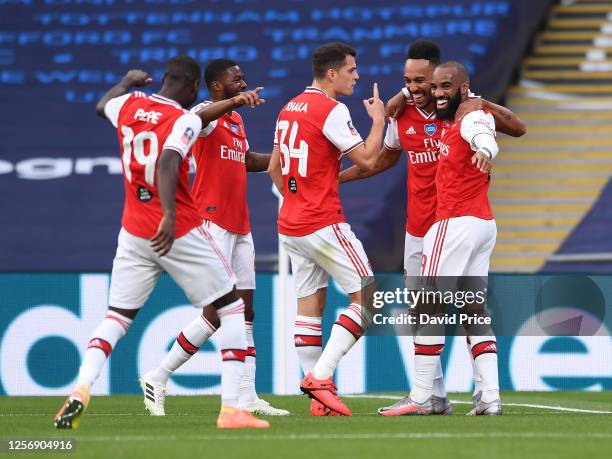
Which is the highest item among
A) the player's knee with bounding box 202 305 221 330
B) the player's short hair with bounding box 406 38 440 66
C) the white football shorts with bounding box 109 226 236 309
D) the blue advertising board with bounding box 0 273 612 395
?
the player's short hair with bounding box 406 38 440 66

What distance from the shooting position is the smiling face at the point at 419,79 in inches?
309

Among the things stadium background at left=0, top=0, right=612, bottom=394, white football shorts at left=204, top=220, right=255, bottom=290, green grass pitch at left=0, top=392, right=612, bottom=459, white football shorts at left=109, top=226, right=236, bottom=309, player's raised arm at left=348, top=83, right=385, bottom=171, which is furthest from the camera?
stadium background at left=0, top=0, right=612, bottom=394

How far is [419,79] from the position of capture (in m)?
7.86

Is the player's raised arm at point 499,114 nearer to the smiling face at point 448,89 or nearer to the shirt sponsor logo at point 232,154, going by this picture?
the smiling face at point 448,89

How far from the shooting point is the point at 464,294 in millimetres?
7504

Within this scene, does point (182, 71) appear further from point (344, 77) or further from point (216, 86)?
point (216, 86)

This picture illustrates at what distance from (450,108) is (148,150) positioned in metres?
2.01

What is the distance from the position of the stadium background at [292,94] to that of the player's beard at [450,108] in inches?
222

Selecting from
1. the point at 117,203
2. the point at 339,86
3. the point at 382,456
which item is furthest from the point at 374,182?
the point at 382,456

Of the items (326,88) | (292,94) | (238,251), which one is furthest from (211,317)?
(292,94)

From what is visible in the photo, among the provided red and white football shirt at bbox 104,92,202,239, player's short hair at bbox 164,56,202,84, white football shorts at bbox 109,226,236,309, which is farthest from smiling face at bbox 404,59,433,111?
white football shorts at bbox 109,226,236,309

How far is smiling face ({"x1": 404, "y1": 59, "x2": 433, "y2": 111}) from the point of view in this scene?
7836mm

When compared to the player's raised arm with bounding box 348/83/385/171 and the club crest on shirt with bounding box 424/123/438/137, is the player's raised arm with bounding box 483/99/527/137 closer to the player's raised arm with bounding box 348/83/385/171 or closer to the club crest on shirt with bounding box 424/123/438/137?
the club crest on shirt with bounding box 424/123/438/137

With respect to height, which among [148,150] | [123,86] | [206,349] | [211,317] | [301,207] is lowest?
[206,349]
